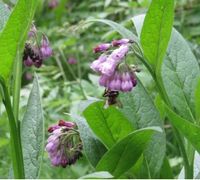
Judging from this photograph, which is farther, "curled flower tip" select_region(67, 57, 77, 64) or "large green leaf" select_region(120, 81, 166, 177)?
"curled flower tip" select_region(67, 57, 77, 64)

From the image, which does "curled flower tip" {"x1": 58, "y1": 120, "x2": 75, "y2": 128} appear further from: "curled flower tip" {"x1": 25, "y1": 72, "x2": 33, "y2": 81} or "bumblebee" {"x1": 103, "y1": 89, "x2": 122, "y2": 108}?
"curled flower tip" {"x1": 25, "y1": 72, "x2": 33, "y2": 81}

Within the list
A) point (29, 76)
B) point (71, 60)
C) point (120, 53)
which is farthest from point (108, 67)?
point (29, 76)

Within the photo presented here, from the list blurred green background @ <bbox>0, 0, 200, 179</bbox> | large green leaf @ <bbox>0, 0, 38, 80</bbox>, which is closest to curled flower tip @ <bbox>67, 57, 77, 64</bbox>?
blurred green background @ <bbox>0, 0, 200, 179</bbox>

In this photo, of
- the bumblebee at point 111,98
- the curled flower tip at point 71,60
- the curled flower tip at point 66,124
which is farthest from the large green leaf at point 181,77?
the curled flower tip at point 71,60

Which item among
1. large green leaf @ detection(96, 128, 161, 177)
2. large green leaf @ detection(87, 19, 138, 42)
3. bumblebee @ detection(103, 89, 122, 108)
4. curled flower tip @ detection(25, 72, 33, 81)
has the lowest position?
curled flower tip @ detection(25, 72, 33, 81)

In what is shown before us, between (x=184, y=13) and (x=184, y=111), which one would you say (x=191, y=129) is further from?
(x=184, y=13)

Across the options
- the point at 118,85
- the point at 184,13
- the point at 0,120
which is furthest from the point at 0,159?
the point at 118,85

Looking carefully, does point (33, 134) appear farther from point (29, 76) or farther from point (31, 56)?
point (29, 76)

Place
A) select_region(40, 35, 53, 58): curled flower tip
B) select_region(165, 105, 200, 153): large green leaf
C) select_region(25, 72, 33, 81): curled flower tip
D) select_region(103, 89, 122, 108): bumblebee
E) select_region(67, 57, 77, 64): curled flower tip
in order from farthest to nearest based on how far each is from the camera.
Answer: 1. select_region(25, 72, 33, 81): curled flower tip
2. select_region(67, 57, 77, 64): curled flower tip
3. select_region(40, 35, 53, 58): curled flower tip
4. select_region(103, 89, 122, 108): bumblebee
5. select_region(165, 105, 200, 153): large green leaf
